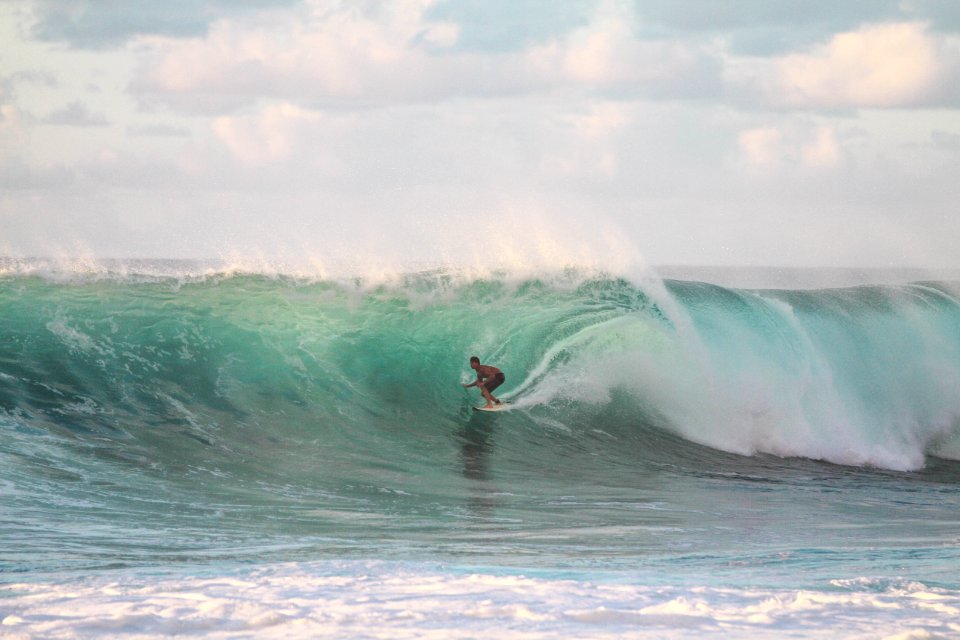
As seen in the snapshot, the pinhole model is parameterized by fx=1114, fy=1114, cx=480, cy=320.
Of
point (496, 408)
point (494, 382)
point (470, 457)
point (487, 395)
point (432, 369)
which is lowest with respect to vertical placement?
point (470, 457)

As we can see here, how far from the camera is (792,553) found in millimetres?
7695

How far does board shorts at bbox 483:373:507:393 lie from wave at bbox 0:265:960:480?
0.37 metres

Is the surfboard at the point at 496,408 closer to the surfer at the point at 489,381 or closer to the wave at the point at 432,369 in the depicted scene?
the surfer at the point at 489,381

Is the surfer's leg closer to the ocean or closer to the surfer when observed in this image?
the surfer

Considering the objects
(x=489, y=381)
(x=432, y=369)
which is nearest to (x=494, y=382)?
(x=489, y=381)

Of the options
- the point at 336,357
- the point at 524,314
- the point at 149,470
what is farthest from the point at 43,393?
the point at 524,314

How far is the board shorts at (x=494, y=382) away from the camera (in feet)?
46.9

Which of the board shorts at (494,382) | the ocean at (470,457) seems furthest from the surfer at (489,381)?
the ocean at (470,457)

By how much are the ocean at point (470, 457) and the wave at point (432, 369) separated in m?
0.05

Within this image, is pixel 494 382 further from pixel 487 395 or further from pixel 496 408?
pixel 496 408

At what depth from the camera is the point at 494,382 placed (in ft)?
47.1

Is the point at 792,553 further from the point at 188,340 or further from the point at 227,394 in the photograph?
the point at 188,340

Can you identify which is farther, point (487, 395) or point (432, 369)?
point (432, 369)

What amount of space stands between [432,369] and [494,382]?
1478mm
